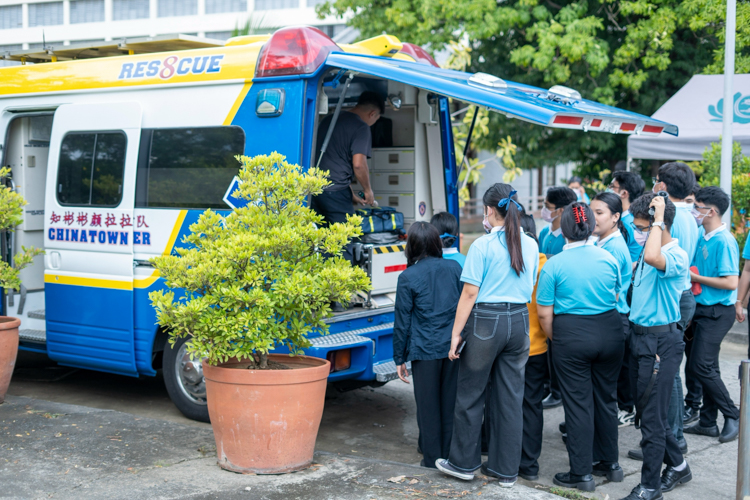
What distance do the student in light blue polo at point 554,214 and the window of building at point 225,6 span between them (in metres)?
27.7

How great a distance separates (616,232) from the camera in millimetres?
5051

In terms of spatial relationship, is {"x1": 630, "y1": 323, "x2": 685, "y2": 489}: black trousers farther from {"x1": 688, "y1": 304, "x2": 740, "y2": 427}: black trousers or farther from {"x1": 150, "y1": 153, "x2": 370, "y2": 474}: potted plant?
{"x1": 150, "y1": 153, "x2": 370, "y2": 474}: potted plant

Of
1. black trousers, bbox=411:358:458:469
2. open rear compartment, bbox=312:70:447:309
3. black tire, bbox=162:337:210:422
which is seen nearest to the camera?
black trousers, bbox=411:358:458:469

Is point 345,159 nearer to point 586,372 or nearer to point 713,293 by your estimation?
point 586,372

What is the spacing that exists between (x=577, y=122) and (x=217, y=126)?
256 cm

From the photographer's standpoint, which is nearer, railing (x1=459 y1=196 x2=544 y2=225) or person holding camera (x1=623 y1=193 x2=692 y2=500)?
person holding camera (x1=623 y1=193 x2=692 y2=500)

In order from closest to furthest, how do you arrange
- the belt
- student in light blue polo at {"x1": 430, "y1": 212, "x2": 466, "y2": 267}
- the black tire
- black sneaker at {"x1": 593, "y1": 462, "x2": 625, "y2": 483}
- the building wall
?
the belt
black sneaker at {"x1": 593, "y1": 462, "x2": 625, "y2": 483}
student in light blue polo at {"x1": 430, "y1": 212, "x2": 466, "y2": 267}
the black tire
the building wall

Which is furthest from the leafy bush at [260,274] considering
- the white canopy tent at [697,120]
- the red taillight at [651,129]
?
the white canopy tent at [697,120]

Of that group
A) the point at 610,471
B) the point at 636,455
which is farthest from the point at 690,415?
the point at 610,471

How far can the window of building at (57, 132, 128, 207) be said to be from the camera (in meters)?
6.17

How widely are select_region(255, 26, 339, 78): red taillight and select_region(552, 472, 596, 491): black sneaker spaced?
3.12 metres

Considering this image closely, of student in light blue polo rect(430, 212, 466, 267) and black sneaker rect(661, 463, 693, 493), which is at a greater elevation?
student in light blue polo rect(430, 212, 466, 267)

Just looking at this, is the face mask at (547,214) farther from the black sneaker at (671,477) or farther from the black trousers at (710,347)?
the black sneaker at (671,477)

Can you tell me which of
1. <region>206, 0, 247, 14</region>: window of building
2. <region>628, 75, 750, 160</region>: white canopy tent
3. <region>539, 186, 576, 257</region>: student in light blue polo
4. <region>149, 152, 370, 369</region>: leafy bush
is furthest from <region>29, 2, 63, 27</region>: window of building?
<region>149, 152, 370, 369</region>: leafy bush
